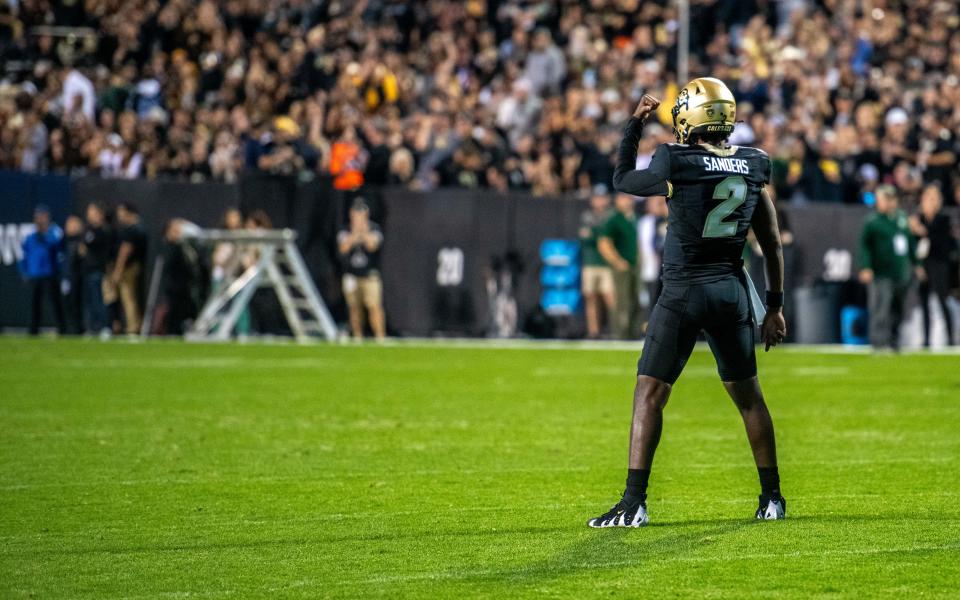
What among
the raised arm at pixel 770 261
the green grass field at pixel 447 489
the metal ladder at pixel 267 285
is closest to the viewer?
the green grass field at pixel 447 489

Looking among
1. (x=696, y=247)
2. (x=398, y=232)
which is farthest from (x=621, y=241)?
(x=696, y=247)

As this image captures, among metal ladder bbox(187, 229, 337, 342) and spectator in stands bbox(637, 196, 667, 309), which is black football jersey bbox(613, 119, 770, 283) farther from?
spectator in stands bbox(637, 196, 667, 309)

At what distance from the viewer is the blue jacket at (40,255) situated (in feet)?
79.4

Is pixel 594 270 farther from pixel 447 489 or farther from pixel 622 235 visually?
pixel 447 489

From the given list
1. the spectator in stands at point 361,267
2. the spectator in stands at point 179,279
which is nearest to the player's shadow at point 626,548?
the spectator in stands at point 361,267

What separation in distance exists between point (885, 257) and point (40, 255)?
1204 centimetres

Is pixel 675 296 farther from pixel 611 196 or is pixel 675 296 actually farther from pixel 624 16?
pixel 624 16

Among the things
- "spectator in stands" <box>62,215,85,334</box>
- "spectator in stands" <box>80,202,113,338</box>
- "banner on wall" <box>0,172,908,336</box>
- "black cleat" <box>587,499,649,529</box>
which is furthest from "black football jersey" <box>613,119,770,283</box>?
"spectator in stands" <box>62,215,85,334</box>

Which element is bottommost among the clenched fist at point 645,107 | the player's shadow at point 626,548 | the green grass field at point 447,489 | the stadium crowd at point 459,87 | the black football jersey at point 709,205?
the green grass field at point 447,489

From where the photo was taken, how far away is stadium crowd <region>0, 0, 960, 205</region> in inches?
1005

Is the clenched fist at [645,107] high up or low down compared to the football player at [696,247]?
up

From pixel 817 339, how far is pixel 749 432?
57.9 feet

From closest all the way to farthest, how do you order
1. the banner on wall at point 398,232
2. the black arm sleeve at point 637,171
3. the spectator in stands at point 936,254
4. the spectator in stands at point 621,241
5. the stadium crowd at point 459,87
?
the black arm sleeve at point 637,171
the spectator in stands at point 621,241
the spectator in stands at point 936,254
the banner on wall at point 398,232
the stadium crowd at point 459,87

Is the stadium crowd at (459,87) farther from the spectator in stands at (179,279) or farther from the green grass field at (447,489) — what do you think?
the green grass field at (447,489)
